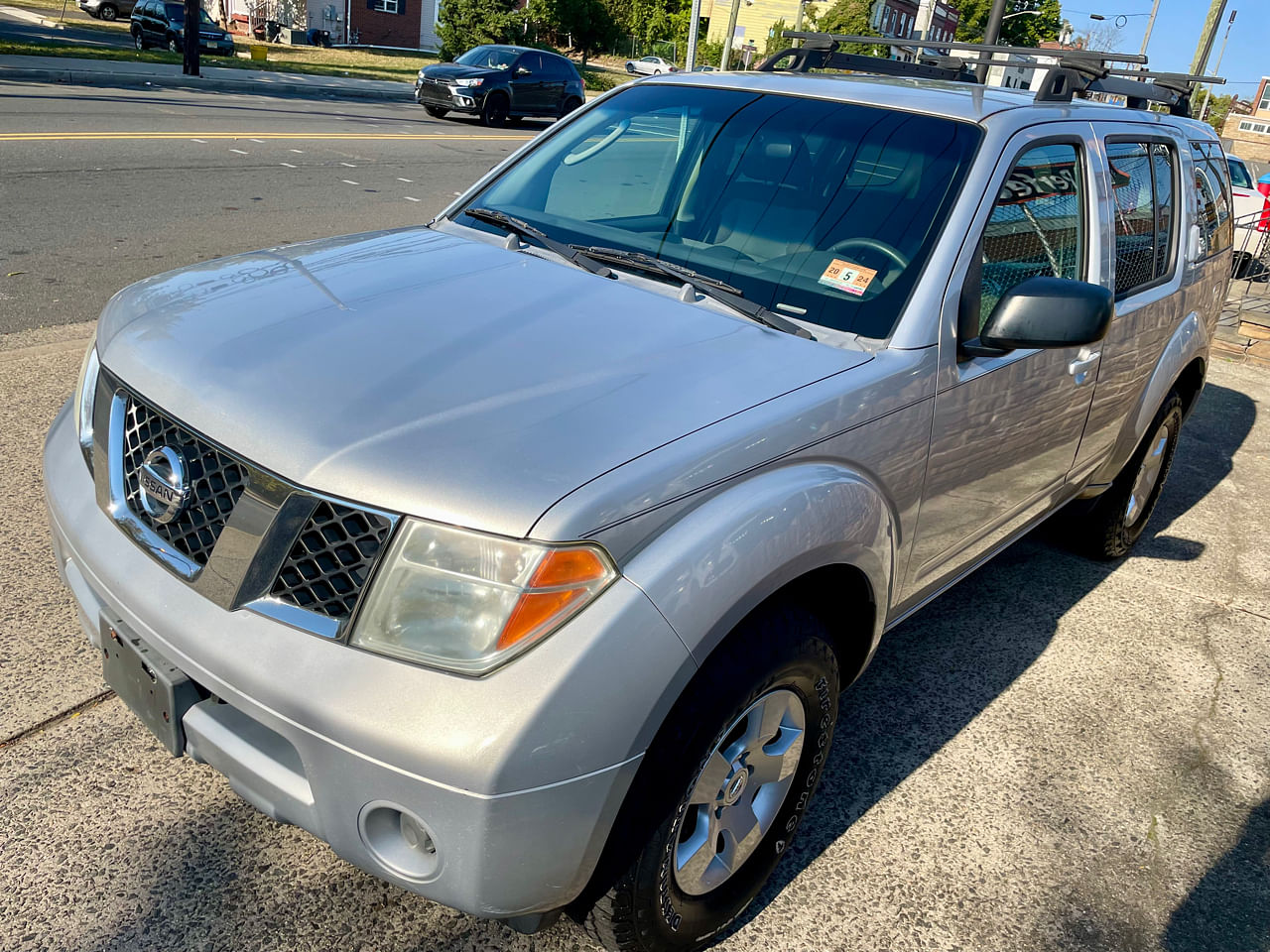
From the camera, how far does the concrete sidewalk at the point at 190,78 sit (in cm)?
1894

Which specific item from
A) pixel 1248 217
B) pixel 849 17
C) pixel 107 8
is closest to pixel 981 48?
pixel 1248 217

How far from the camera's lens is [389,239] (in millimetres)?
3102

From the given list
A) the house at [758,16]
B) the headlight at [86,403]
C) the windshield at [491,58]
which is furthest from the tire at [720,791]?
the house at [758,16]

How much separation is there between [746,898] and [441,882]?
0.85 meters

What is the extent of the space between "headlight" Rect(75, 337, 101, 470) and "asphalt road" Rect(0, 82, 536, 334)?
386 centimetres

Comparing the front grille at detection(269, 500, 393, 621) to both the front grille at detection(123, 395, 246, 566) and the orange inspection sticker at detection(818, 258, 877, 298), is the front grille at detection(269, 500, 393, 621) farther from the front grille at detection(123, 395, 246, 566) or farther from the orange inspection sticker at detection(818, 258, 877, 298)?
the orange inspection sticker at detection(818, 258, 877, 298)

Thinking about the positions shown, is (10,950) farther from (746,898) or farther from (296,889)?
(746,898)

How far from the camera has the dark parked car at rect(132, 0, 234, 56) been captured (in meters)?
30.0

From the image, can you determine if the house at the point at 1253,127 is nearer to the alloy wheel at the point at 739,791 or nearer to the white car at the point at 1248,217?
the white car at the point at 1248,217

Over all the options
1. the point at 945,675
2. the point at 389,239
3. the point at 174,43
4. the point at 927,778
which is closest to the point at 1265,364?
the point at 945,675

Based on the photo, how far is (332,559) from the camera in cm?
186

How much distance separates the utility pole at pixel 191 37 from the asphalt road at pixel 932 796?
19813 millimetres

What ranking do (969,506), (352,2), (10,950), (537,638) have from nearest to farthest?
(537,638) → (10,950) → (969,506) → (352,2)

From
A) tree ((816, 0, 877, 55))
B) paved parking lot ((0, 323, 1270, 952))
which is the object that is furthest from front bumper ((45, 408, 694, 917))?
tree ((816, 0, 877, 55))
